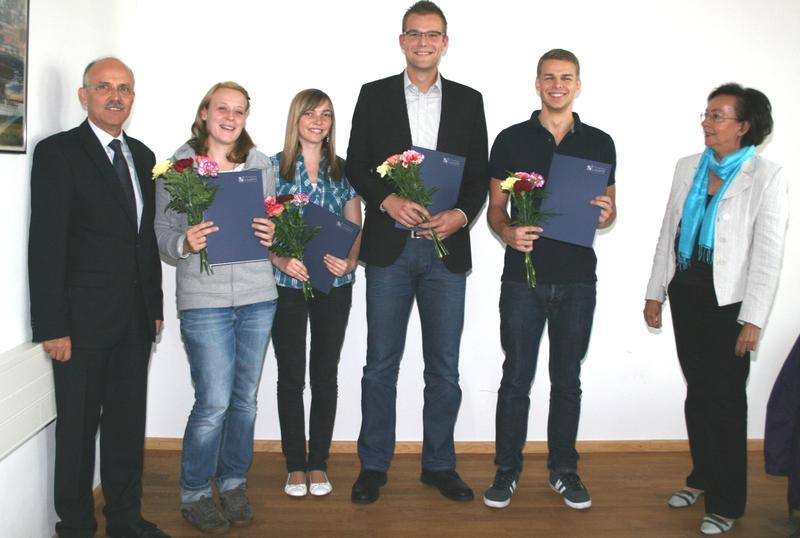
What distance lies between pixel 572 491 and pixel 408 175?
1628 millimetres

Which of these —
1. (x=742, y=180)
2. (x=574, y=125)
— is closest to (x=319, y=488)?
(x=574, y=125)

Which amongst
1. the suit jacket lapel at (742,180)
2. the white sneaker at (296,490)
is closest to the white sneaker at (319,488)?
the white sneaker at (296,490)

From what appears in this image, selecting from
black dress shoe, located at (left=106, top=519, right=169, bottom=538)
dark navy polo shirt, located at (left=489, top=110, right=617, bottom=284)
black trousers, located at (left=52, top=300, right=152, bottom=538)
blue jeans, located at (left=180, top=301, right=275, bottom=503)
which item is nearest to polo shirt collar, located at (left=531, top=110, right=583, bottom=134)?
dark navy polo shirt, located at (left=489, top=110, right=617, bottom=284)

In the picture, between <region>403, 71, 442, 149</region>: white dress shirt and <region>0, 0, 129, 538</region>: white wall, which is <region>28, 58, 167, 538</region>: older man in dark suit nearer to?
<region>0, 0, 129, 538</region>: white wall

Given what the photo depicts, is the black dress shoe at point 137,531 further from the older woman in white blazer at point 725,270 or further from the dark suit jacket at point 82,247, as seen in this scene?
the older woman in white blazer at point 725,270

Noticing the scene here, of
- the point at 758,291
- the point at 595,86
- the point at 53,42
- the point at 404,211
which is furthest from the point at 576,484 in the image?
the point at 53,42

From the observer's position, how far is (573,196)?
3.16 metres

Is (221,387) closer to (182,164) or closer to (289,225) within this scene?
(289,225)

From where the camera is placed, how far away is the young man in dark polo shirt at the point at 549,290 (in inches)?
127

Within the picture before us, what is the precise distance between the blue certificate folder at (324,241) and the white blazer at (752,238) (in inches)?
60.9

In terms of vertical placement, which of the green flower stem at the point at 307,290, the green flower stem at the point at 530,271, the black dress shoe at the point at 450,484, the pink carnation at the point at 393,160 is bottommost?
the black dress shoe at the point at 450,484

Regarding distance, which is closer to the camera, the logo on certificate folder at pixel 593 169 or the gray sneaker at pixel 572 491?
the logo on certificate folder at pixel 593 169

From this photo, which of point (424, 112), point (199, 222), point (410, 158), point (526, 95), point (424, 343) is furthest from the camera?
point (526, 95)

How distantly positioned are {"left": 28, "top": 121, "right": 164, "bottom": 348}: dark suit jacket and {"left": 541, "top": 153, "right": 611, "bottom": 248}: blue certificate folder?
5.56ft
